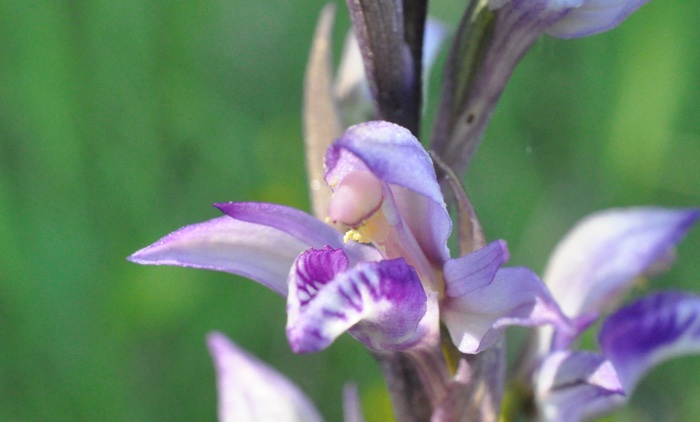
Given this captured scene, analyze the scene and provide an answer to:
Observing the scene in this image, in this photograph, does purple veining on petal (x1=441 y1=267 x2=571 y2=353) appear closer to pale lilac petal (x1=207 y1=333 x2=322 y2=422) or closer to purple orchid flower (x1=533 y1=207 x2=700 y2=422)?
purple orchid flower (x1=533 y1=207 x2=700 y2=422)

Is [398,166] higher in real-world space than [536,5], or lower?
lower

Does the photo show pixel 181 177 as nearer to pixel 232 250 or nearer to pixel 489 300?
pixel 232 250

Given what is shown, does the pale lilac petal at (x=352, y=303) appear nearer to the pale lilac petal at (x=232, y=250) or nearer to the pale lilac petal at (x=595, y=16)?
the pale lilac petal at (x=232, y=250)

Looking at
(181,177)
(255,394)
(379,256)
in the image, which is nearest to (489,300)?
(379,256)

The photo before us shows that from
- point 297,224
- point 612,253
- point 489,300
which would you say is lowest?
point 612,253

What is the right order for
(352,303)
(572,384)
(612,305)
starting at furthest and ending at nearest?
(612,305), (572,384), (352,303)

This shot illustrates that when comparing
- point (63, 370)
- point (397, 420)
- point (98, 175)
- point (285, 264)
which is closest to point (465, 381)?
point (397, 420)

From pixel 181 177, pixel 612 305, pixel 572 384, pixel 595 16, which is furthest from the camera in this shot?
pixel 181 177

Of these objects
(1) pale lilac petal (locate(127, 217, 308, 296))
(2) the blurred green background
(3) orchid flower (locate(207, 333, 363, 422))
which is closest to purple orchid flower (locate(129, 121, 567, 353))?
(1) pale lilac petal (locate(127, 217, 308, 296))

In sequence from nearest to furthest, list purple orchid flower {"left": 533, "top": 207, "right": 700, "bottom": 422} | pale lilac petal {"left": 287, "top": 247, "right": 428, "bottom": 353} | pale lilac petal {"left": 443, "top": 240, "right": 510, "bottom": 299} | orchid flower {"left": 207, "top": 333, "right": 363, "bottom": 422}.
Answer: pale lilac petal {"left": 287, "top": 247, "right": 428, "bottom": 353}
pale lilac petal {"left": 443, "top": 240, "right": 510, "bottom": 299}
purple orchid flower {"left": 533, "top": 207, "right": 700, "bottom": 422}
orchid flower {"left": 207, "top": 333, "right": 363, "bottom": 422}
